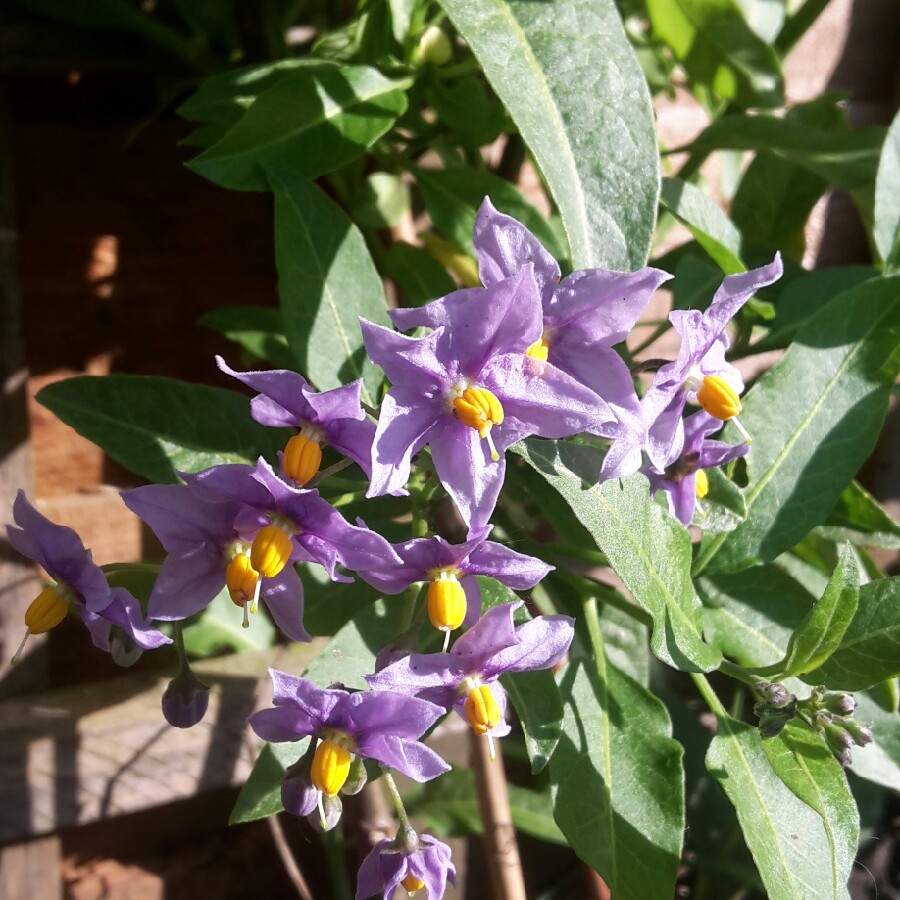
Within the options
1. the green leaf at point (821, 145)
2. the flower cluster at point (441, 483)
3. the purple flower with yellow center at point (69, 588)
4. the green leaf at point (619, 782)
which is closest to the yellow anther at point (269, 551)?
the flower cluster at point (441, 483)

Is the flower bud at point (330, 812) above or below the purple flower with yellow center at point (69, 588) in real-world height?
below

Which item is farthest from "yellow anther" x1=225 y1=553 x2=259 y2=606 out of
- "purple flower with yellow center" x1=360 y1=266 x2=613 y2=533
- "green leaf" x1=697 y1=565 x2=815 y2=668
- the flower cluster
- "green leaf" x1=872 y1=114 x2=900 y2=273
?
"green leaf" x1=872 y1=114 x2=900 y2=273

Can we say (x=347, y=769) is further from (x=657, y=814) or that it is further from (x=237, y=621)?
(x=237, y=621)

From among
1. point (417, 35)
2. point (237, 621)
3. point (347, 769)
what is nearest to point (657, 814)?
point (347, 769)

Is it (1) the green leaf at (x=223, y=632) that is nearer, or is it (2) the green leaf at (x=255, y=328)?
(2) the green leaf at (x=255, y=328)

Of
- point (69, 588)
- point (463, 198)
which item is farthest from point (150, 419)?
point (463, 198)

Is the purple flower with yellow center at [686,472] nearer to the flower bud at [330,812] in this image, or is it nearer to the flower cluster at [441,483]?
the flower cluster at [441,483]
